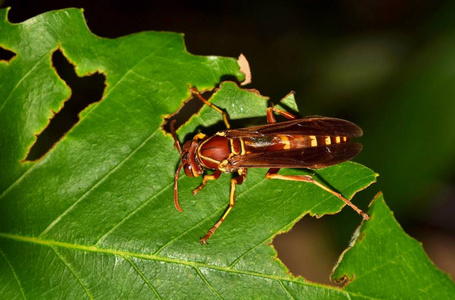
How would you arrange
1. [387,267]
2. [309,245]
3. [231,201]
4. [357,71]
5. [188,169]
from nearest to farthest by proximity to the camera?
[387,267], [231,201], [188,169], [357,71], [309,245]

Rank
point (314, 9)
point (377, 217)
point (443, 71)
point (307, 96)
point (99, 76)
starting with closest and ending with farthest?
point (377, 217) < point (99, 76) < point (443, 71) < point (307, 96) < point (314, 9)

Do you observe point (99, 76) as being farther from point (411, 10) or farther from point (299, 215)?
point (411, 10)

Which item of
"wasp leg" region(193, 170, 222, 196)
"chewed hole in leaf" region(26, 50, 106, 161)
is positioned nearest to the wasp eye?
"wasp leg" region(193, 170, 222, 196)

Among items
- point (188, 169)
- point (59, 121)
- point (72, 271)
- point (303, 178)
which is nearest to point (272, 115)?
point (303, 178)

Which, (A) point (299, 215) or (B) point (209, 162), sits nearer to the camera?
(A) point (299, 215)

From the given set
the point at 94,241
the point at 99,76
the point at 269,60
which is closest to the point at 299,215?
the point at 94,241

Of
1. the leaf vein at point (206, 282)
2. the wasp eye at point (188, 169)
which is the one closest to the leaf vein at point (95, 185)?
the wasp eye at point (188, 169)

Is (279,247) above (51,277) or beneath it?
beneath

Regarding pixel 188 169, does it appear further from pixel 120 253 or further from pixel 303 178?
pixel 303 178

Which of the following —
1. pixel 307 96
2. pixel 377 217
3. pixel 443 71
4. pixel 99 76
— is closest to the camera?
pixel 377 217
